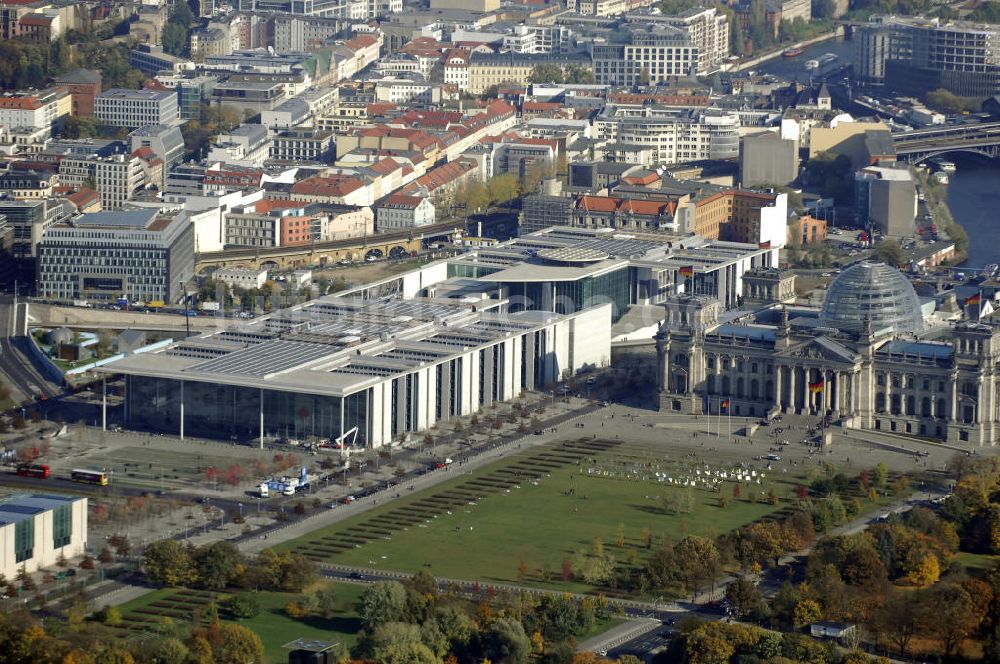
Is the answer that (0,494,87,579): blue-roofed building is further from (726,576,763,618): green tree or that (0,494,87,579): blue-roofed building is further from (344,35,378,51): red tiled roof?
(344,35,378,51): red tiled roof

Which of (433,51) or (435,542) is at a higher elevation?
(433,51)

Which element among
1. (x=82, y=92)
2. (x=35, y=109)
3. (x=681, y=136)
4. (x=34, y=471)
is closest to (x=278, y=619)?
(x=34, y=471)

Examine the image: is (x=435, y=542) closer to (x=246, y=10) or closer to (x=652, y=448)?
(x=652, y=448)

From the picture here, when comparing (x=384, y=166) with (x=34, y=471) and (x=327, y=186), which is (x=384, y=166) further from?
(x=34, y=471)

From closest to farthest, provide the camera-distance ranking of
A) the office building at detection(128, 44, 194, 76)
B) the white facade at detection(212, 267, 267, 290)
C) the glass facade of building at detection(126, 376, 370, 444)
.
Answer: the glass facade of building at detection(126, 376, 370, 444)
the white facade at detection(212, 267, 267, 290)
the office building at detection(128, 44, 194, 76)

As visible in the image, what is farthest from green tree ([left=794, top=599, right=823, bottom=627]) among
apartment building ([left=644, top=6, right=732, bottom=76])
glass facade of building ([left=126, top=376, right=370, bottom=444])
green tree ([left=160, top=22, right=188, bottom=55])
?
green tree ([left=160, top=22, right=188, bottom=55])

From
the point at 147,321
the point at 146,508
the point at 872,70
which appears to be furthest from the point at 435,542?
the point at 872,70
